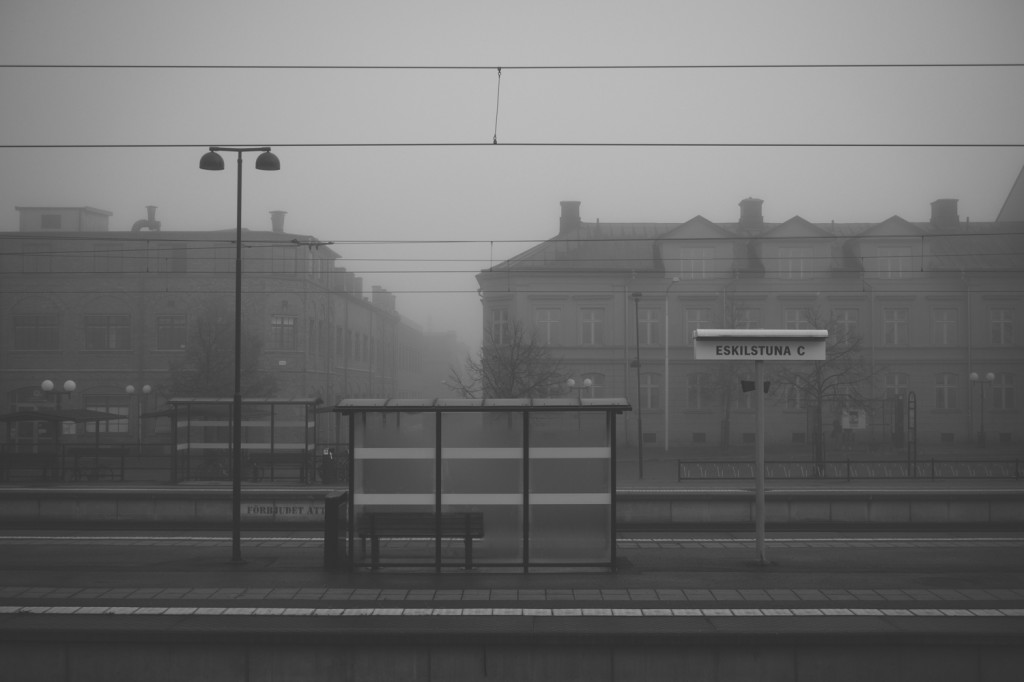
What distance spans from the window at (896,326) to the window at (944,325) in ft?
4.42

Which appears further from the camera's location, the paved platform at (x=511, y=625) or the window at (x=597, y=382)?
the window at (x=597, y=382)

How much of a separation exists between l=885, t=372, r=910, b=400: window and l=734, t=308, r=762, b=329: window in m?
7.46

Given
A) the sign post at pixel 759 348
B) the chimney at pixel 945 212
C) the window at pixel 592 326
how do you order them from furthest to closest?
the chimney at pixel 945 212 < the window at pixel 592 326 < the sign post at pixel 759 348

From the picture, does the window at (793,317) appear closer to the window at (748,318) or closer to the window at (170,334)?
the window at (748,318)

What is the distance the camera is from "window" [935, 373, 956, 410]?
5225 cm

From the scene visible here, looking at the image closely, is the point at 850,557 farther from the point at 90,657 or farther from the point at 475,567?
the point at 90,657

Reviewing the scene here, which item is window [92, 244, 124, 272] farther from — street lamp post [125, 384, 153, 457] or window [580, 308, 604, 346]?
window [580, 308, 604, 346]

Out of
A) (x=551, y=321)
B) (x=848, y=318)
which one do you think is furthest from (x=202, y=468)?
(x=848, y=318)

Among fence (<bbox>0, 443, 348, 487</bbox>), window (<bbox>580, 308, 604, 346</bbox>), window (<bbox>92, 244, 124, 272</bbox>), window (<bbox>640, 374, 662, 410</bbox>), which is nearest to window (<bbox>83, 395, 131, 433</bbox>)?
window (<bbox>92, 244, 124, 272</bbox>)

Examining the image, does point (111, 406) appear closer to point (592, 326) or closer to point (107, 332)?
point (107, 332)

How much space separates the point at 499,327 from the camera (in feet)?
177

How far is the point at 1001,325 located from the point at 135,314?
153 ft

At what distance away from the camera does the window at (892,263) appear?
171 feet

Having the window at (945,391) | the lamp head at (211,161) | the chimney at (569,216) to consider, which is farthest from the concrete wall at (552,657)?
the chimney at (569,216)
